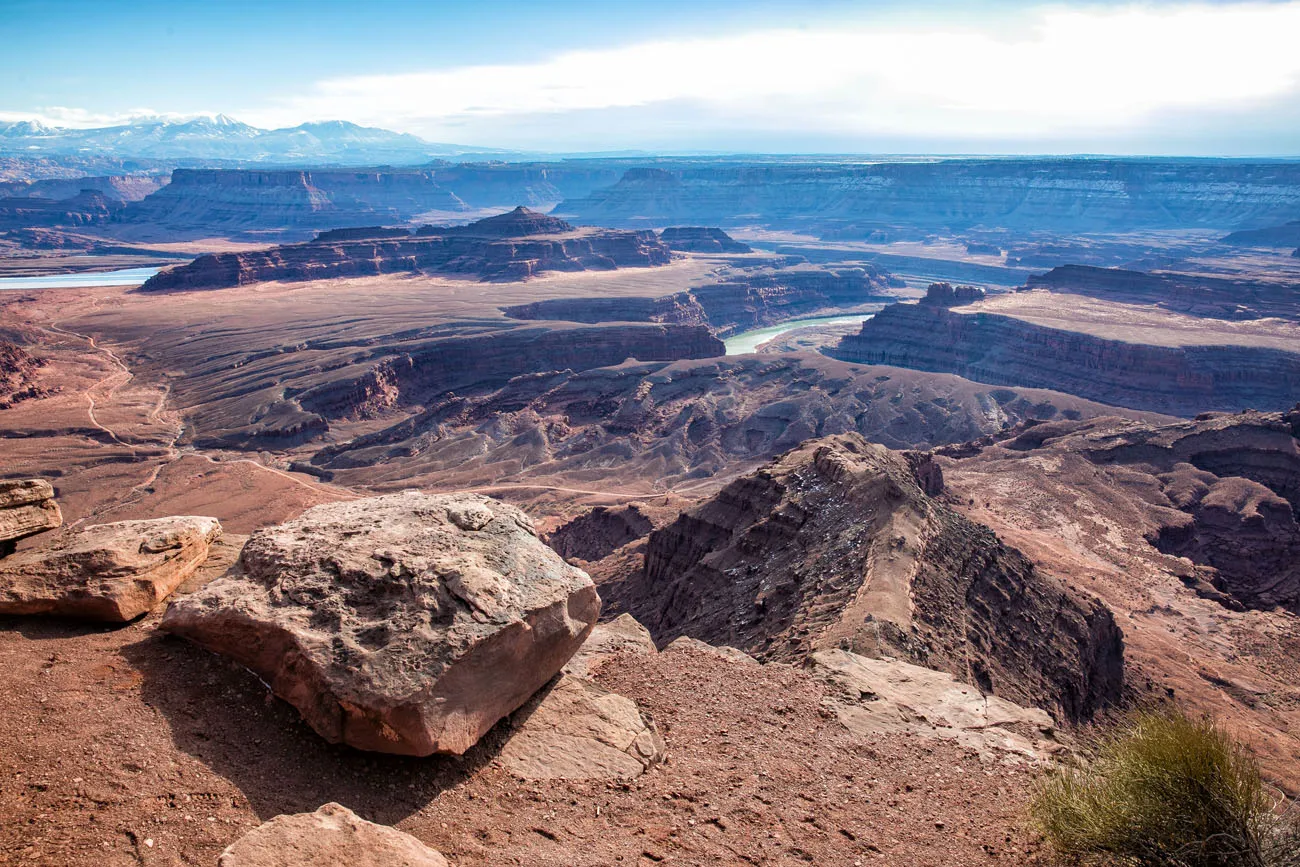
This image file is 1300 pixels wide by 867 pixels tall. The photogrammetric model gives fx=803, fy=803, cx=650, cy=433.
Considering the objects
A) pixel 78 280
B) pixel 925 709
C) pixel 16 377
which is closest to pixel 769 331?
pixel 16 377

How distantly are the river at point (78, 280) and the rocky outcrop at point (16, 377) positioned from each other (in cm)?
7298

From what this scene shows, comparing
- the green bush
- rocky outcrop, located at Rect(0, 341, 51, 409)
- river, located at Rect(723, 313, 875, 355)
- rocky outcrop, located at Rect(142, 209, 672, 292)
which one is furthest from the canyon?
rocky outcrop, located at Rect(142, 209, 672, 292)

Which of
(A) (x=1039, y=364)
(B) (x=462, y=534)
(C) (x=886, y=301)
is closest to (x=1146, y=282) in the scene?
(A) (x=1039, y=364)

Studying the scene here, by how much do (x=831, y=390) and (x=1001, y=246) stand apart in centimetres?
13488

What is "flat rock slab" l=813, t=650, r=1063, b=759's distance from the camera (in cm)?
1381

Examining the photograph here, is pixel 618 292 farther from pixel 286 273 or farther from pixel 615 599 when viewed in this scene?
pixel 615 599

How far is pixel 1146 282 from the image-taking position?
116688mm

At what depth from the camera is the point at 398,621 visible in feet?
33.4

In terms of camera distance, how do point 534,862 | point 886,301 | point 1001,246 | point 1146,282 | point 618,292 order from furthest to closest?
1. point 1001,246
2. point 886,301
3. point 618,292
4. point 1146,282
5. point 534,862

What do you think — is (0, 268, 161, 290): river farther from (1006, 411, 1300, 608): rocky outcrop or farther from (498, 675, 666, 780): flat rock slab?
(498, 675, 666, 780): flat rock slab

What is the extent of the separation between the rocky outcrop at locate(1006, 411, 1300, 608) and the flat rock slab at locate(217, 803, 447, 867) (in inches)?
1663

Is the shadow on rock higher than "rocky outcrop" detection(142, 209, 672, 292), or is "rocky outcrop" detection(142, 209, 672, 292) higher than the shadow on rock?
the shadow on rock

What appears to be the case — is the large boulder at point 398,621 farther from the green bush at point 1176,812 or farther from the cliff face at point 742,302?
the cliff face at point 742,302

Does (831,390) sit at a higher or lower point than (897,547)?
lower
